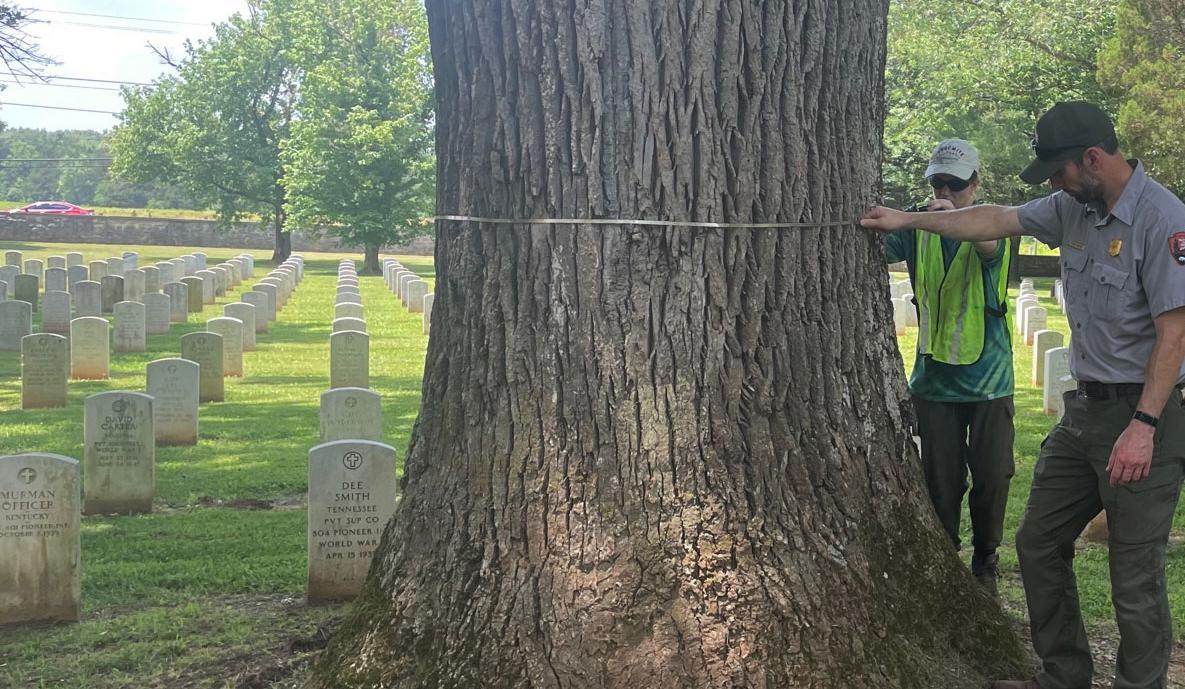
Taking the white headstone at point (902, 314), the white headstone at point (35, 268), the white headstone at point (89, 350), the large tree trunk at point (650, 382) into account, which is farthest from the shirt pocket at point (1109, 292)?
the white headstone at point (35, 268)

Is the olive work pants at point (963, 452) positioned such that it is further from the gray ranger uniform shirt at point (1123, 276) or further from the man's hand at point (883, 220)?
the man's hand at point (883, 220)

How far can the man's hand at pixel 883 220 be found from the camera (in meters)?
4.38

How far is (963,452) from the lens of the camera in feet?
17.5

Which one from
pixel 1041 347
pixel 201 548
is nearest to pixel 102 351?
pixel 201 548

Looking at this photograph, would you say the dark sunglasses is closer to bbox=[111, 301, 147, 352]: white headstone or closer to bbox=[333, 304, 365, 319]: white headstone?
bbox=[111, 301, 147, 352]: white headstone

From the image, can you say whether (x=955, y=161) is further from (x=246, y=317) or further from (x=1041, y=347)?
(x=246, y=317)

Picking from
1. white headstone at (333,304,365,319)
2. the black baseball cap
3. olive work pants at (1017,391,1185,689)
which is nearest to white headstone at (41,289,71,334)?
white headstone at (333,304,365,319)

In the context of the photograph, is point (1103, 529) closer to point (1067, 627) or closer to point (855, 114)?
point (1067, 627)

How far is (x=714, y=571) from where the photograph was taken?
393 centimetres

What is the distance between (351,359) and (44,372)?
311cm

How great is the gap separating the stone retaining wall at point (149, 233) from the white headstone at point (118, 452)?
44.2 meters

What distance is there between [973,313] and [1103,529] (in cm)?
289

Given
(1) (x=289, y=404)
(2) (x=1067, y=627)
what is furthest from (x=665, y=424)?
(1) (x=289, y=404)

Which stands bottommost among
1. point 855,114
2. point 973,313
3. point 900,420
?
point 900,420
